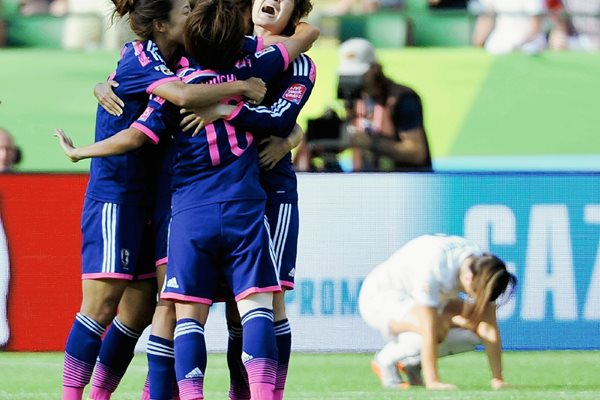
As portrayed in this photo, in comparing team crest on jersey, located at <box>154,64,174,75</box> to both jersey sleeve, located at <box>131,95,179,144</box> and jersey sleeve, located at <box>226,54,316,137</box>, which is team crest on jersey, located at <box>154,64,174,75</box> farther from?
jersey sleeve, located at <box>226,54,316,137</box>

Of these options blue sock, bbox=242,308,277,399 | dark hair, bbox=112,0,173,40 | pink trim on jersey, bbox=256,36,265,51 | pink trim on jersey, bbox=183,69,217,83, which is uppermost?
dark hair, bbox=112,0,173,40

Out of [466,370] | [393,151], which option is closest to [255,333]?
[466,370]

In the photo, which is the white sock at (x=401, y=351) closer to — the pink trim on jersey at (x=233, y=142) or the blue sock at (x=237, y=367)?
the blue sock at (x=237, y=367)

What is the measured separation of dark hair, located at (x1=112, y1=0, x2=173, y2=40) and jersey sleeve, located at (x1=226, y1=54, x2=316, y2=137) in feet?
1.75

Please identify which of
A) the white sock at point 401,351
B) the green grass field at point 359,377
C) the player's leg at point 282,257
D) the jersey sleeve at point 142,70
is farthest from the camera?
the white sock at point 401,351

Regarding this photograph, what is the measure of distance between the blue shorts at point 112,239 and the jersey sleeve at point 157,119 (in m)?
0.43

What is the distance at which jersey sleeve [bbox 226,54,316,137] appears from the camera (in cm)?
505

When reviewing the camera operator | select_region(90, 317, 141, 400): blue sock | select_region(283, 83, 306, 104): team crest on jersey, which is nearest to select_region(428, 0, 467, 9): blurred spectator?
the camera operator

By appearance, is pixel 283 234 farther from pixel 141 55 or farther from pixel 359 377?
pixel 359 377

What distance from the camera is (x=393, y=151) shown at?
9.24m

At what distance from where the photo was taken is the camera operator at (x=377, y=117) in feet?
30.2

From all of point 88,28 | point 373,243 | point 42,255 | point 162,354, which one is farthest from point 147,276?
point 88,28

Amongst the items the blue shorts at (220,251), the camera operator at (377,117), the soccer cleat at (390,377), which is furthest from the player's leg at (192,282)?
the camera operator at (377,117)

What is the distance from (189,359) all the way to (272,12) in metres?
1.47
